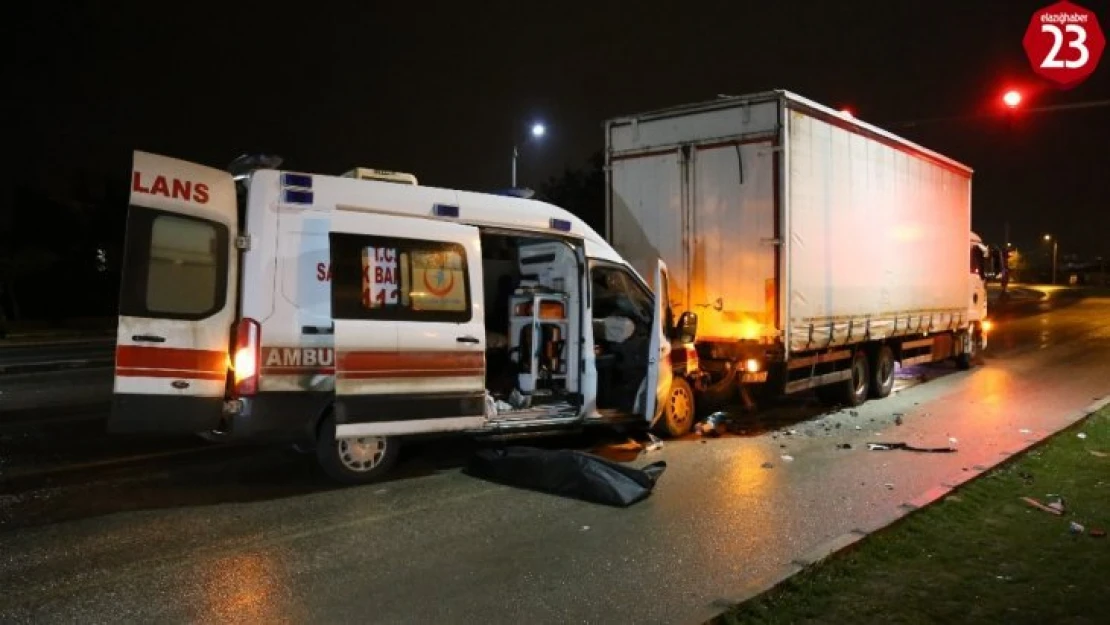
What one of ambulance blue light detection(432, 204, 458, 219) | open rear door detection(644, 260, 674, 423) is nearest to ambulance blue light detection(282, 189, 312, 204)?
ambulance blue light detection(432, 204, 458, 219)

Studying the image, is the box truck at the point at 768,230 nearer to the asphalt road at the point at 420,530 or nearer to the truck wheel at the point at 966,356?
the asphalt road at the point at 420,530

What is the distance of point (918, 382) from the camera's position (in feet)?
49.8

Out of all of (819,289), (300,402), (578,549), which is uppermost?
(819,289)

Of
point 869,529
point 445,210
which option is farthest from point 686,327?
point 869,529

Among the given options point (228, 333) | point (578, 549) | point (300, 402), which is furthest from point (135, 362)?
point (578, 549)

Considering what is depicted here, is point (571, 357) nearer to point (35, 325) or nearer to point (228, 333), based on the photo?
point (228, 333)

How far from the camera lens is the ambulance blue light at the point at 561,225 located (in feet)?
28.1

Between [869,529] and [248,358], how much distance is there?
4.64 m

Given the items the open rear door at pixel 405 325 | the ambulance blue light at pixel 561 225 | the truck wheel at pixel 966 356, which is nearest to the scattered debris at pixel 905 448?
the ambulance blue light at pixel 561 225

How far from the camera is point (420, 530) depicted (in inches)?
241

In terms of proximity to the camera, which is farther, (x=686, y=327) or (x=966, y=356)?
(x=966, y=356)

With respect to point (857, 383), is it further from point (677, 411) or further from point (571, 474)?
point (571, 474)

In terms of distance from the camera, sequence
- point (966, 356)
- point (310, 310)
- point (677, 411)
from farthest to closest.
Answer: point (966, 356) < point (677, 411) < point (310, 310)

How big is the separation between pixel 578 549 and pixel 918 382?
11268 millimetres
